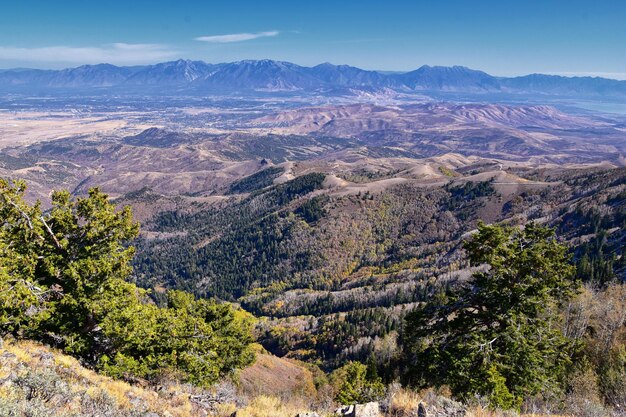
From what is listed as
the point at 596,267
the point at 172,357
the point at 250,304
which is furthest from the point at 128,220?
the point at 250,304

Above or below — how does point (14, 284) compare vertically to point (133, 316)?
above

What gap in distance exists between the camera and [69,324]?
2369 centimetres

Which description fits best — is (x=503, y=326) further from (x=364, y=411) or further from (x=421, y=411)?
(x=364, y=411)

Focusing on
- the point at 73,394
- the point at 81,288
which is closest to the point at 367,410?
the point at 73,394

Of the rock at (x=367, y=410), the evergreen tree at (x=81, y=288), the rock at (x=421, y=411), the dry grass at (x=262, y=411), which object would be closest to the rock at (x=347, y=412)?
the rock at (x=367, y=410)

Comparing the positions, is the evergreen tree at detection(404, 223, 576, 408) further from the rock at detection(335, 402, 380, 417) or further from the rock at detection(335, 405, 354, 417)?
the rock at detection(335, 405, 354, 417)

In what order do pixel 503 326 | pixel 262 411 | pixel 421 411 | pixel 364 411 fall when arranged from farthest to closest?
pixel 503 326, pixel 262 411, pixel 364 411, pixel 421 411

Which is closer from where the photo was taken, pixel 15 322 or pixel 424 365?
pixel 15 322

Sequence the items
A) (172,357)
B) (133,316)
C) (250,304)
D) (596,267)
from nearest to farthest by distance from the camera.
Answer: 1. (133,316)
2. (172,357)
3. (596,267)
4. (250,304)

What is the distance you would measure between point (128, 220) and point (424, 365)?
837 inches

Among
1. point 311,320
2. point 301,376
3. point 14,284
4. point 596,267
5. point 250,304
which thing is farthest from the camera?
point 250,304

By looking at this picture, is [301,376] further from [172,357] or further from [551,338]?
[551,338]

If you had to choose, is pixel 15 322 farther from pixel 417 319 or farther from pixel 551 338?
pixel 551 338

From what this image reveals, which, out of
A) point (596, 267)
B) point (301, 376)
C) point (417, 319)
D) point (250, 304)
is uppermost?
point (417, 319)
